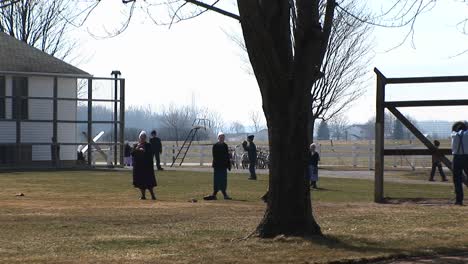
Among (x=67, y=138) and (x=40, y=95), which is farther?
(x=67, y=138)

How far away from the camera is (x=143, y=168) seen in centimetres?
2195

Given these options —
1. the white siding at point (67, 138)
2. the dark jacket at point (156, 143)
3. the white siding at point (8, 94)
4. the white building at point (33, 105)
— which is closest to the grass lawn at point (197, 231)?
the dark jacket at point (156, 143)

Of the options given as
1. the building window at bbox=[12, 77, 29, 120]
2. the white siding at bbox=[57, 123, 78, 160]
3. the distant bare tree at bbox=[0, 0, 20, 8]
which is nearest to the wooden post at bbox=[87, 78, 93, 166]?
the white siding at bbox=[57, 123, 78, 160]

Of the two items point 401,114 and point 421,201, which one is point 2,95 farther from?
point 421,201

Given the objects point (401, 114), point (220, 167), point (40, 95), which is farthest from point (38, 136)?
point (401, 114)

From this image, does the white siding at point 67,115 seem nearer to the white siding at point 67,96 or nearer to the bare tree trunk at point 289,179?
the white siding at point 67,96

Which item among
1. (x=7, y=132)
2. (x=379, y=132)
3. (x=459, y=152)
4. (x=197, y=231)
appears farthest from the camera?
(x=7, y=132)

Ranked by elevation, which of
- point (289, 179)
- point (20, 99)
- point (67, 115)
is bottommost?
point (289, 179)

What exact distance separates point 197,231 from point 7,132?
102 ft

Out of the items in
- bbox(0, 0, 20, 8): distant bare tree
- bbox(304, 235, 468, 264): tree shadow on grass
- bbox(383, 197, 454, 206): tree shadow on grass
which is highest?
bbox(0, 0, 20, 8): distant bare tree

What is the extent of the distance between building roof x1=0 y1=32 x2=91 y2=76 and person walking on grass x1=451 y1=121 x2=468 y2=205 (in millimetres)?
29776

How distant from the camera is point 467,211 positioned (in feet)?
53.7

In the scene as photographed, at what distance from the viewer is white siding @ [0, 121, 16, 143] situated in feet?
139

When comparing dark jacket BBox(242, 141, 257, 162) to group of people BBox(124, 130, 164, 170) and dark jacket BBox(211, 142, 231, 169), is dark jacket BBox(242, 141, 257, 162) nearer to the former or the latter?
group of people BBox(124, 130, 164, 170)
